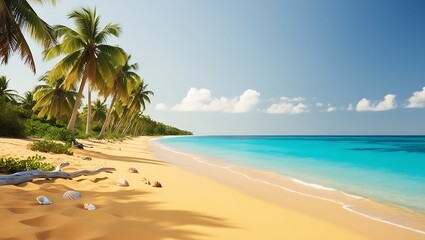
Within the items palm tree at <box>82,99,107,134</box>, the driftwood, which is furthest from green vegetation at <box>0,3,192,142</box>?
palm tree at <box>82,99,107,134</box>

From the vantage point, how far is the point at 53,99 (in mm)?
33625

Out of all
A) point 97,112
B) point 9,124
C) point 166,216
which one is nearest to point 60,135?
point 9,124

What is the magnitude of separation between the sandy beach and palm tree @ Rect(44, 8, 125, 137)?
45.8ft

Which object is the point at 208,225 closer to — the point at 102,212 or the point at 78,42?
the point at 102,212

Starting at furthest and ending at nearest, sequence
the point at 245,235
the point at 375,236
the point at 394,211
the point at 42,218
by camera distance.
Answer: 1. the point at 394,211
2. the point at 375,236
3. the point at 245,235
4. the point at 42,218

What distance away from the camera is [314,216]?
514 cm

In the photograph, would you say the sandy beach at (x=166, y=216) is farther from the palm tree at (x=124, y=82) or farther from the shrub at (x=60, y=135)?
the palm tree at (x=124, y=82)

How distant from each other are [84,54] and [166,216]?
706 inches

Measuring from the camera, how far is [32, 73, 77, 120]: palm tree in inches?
1277

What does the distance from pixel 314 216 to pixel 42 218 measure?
14.6 ft

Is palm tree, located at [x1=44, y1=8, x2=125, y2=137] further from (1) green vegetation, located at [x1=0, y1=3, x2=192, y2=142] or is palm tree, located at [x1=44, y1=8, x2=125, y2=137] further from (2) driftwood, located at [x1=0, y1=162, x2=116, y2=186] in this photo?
(2) driftwood, located at [x1=0, y1=162, x2=116, y2=186]

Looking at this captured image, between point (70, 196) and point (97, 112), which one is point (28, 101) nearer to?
point (97, 112)

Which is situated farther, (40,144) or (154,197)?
(40,144)

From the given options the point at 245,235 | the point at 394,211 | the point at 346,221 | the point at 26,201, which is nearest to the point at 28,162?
the point at 26,201
